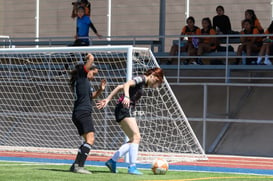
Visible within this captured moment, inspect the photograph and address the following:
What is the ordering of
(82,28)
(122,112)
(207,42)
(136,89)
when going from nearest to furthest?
1. (122,112)
2. (136,89)
3. (207,42)
4. (82,28)

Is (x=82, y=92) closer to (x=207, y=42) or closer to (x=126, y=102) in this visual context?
(x=126, y=102)

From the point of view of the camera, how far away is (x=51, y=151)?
18.8 metres

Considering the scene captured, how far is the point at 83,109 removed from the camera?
12266mm

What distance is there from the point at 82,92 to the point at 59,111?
8851 mm

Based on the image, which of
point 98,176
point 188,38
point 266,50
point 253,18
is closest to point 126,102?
point 98,176

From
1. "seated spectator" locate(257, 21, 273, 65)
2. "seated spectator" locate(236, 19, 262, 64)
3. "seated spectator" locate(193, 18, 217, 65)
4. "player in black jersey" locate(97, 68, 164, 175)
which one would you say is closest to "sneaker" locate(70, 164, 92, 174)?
"player in black jersey" locate(97, 68, 164, 175)

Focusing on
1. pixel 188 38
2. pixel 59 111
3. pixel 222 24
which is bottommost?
pixel 59 111

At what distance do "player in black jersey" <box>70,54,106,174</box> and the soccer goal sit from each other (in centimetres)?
511

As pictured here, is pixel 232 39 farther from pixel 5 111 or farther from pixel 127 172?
pixel 127 172

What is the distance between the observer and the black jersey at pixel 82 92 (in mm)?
12320

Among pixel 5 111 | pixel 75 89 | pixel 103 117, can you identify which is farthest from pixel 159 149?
pixel 75 89

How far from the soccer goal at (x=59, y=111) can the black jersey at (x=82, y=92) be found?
511 cm

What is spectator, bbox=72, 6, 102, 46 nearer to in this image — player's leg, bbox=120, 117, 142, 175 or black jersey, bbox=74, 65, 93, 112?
black jersey, bbox=74, 65, 93, 112

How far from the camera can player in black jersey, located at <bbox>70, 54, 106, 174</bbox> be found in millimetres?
12211
